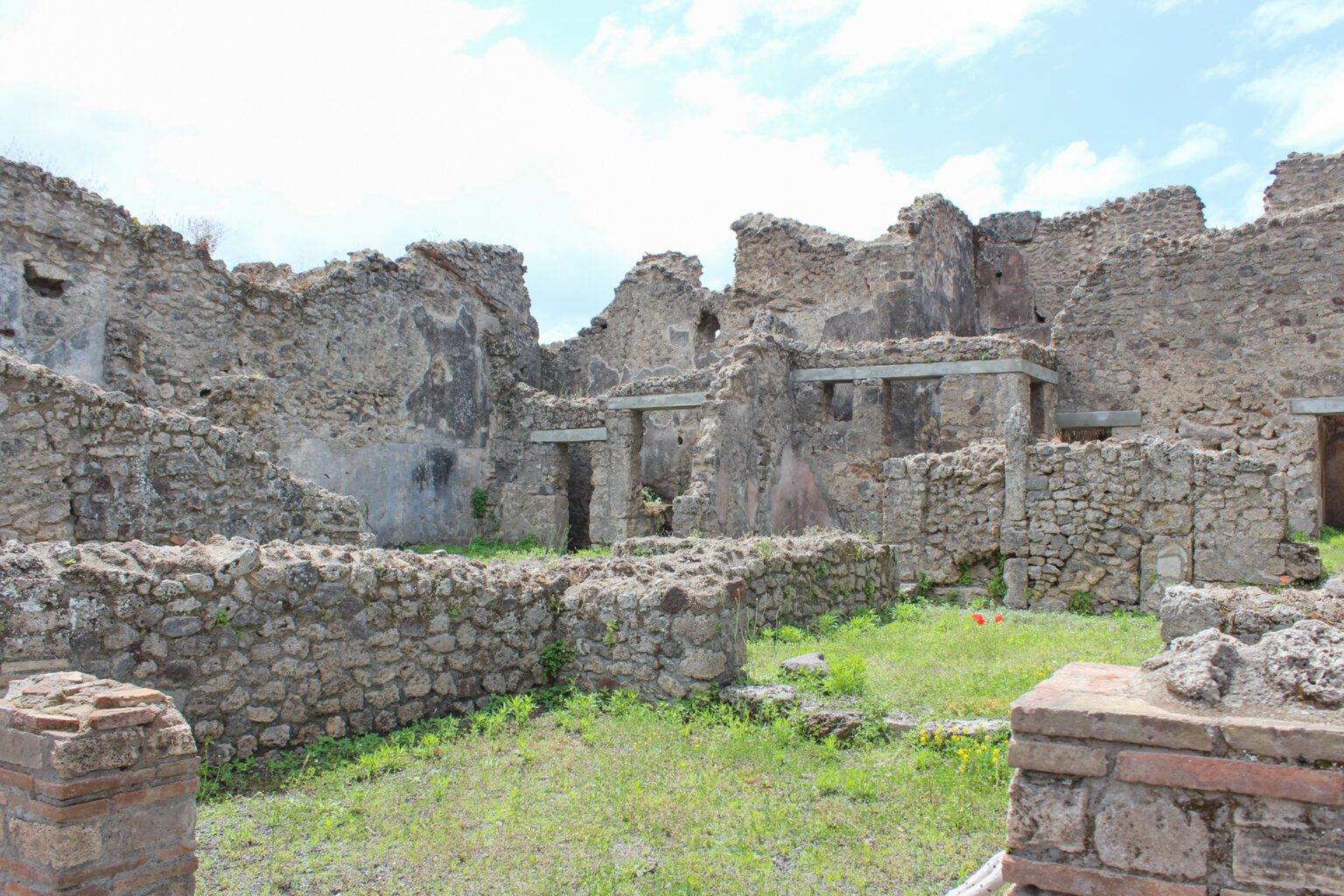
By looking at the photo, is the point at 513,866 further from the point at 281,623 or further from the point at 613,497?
the point at 613,497

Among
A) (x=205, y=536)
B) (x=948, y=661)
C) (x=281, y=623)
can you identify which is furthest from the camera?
(x=205, y=536)

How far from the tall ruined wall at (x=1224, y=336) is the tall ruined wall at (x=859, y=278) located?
13.5 ft

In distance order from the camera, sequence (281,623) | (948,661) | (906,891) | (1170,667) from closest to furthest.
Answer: (1170,667), (906,891), (281,623), (948,661)

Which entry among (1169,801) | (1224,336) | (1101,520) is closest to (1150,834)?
(1169,801)

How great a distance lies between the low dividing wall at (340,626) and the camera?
441 cm

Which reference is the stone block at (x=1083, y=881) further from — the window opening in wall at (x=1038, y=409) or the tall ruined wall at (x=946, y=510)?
the window opening in wall at (x=1038, y=409)

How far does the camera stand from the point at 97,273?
1212 cm

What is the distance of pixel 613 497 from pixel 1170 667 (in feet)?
45.5

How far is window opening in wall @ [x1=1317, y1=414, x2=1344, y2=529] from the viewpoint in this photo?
16141mm

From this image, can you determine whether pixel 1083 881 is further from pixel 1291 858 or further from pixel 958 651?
pixel 958 651

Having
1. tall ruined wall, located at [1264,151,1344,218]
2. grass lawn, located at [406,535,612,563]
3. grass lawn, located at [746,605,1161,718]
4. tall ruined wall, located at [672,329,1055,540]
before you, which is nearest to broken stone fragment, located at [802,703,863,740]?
grass lawn, located at [746,605,1161,718]

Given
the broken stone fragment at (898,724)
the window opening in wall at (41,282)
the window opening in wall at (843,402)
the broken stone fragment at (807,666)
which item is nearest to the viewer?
the broken stone fragment at (898,724)

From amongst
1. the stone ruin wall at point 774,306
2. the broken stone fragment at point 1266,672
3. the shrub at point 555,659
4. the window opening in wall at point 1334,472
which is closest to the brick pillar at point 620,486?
the stone ruin wall at point 774,306

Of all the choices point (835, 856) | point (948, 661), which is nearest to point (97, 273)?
point (948, 661)
